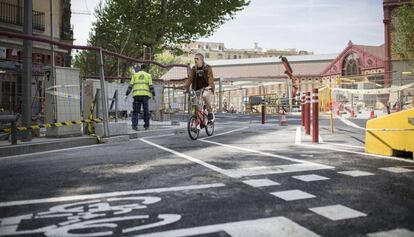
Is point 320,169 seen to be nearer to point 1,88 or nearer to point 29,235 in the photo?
point 29,235

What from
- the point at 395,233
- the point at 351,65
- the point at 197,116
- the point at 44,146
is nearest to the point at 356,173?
the point at 395,233

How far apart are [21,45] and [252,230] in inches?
258

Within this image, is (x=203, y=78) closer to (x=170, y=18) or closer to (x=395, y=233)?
(x=395, y=233)

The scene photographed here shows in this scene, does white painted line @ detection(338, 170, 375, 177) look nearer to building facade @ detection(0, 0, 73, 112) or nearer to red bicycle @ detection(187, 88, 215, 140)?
red bicycle @ detection(187, 88, 215, 140)

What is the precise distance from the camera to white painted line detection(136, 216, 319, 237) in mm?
2547

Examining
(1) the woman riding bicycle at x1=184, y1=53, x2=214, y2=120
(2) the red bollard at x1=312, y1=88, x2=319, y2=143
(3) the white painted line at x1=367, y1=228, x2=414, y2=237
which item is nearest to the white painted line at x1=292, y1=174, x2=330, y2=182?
(3) the white painted line at x1=367, y1=228, x2=414, y2=237

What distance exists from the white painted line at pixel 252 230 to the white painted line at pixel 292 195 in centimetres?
68

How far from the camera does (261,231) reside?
261 cm

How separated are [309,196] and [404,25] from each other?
1421 inches

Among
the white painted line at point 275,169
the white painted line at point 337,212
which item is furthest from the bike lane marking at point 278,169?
the white painted line at point 337,212

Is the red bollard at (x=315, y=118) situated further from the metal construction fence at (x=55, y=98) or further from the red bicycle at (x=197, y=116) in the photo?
the metal construction fence at (x=55, y=98)

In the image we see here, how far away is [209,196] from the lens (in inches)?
141

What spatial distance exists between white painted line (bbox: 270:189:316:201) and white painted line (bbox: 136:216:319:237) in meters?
0.68

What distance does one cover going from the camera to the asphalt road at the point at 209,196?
2.71 m
